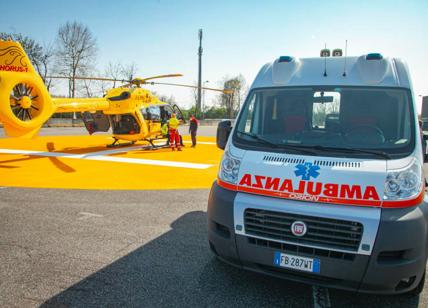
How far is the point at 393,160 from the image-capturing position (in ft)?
9.50

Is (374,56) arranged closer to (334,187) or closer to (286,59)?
(286,59)

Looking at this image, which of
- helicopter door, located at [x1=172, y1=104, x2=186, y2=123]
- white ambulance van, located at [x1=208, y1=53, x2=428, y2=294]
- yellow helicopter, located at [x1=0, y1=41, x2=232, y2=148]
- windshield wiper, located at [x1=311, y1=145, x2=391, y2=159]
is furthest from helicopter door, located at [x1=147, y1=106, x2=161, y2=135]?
windshield wiper, located at [x1=311, y1=145, x2=391, y2=159]

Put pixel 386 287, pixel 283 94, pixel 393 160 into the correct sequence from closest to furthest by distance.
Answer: pixel 386 287 → pixel 393 160 → pixel 283 94

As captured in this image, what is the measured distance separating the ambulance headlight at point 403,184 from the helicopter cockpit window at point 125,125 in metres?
13.7

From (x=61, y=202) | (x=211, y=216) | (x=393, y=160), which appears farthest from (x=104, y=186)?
(x=393, y=160)

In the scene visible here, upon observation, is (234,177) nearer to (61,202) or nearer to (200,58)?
(61,202)

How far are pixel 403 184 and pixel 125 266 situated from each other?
298 centimetres

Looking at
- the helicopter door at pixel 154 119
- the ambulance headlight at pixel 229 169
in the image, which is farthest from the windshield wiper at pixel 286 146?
the helicopter door at pixel 154 119

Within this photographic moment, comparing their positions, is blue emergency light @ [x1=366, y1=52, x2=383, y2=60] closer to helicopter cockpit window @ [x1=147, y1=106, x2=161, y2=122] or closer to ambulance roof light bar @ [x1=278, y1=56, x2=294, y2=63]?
ambulance roof light bar @ [x1=278, y1=56, x2=294, y2=63]

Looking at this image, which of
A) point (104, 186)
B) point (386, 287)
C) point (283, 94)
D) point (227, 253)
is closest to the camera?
point (386, 287)

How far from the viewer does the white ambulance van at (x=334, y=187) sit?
266cm

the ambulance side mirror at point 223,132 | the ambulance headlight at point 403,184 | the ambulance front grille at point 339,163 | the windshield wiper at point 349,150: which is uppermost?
the ambulance side mirror at point 223,132

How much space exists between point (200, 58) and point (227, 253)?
4331 cm

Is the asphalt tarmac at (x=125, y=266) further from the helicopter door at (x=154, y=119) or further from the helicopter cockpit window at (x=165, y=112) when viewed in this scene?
the helicopter cockpit window at (x=165, y=112)
